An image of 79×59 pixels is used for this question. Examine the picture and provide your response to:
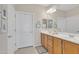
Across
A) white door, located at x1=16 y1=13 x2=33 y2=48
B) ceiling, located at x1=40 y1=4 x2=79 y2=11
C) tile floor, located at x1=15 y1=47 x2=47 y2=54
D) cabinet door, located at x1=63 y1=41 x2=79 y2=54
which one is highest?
ceiling, located at x1=40 y1=4 x2=79 y2=11

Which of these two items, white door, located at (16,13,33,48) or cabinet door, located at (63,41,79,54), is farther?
white door, located at (16,13,33,48)

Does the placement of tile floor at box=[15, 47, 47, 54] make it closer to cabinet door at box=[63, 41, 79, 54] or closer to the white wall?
the white wall

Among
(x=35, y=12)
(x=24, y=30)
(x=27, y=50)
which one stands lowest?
(x=27, y=50)

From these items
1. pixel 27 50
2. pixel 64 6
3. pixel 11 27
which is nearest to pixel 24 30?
pixel 11 27

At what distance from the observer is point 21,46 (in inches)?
70.9

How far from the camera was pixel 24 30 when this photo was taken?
1.77 m

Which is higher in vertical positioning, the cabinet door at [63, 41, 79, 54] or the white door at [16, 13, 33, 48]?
the white door at [16, 13, 33, 48]

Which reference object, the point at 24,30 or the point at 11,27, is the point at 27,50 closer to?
the point at 24,30

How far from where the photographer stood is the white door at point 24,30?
172cm

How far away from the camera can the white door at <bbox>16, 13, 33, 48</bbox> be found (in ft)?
5.66

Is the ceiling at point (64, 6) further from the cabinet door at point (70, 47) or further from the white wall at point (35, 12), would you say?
the cabinet door at point (70, 47)

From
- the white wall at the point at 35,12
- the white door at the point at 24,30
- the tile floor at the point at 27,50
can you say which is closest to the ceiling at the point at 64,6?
the white wall at the point at 35,12

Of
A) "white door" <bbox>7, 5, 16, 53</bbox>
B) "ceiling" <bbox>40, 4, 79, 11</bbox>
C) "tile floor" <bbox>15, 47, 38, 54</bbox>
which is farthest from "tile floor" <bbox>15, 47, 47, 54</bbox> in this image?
"ceiling" <bbox>40, 4, 79, 11</bbox>
